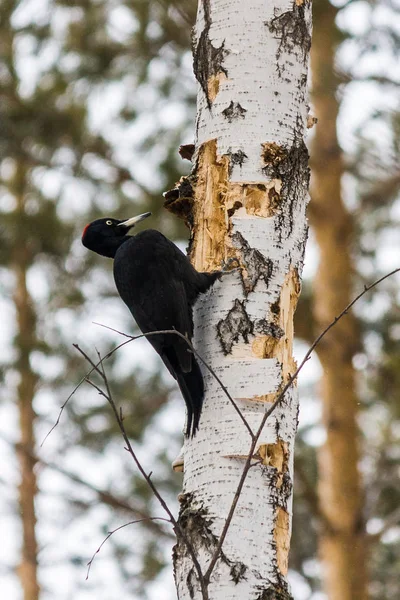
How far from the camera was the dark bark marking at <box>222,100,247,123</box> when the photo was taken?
300 cm

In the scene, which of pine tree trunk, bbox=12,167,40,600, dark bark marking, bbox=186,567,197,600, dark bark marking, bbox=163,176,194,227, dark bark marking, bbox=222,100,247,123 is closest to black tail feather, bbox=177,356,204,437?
dark bark marking, bbox=186,567,197,600

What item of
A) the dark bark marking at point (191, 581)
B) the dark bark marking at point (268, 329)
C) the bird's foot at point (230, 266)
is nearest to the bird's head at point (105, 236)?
the bird's foot at point (230, 266)

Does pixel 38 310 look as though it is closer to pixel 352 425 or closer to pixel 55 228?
pixel 55 228

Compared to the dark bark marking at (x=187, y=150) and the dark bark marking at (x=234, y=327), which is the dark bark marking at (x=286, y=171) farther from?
the dark bark marking at (x=187, y=150)

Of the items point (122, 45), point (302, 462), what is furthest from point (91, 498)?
point (122, 45)

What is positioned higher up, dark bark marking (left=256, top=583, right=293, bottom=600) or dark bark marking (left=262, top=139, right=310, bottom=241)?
dark bark marking (left=262, top=139, right=310, bottom=241)

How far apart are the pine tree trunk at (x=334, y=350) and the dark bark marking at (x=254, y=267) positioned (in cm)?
349

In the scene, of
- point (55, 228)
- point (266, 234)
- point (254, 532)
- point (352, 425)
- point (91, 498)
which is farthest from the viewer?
point (55, 228)

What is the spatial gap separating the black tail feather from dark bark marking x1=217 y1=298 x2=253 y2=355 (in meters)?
0.16

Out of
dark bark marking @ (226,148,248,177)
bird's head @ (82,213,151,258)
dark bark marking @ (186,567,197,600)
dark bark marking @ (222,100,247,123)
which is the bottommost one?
dark bark marking @ (186,567,197,600)

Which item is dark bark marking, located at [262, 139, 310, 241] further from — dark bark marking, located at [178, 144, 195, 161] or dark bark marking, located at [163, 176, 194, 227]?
dark bark marking, located at [178, 144, 195, 161]

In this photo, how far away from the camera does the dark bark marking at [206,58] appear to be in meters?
3.10

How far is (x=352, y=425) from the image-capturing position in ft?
20.7

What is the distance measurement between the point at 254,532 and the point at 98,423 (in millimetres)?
6479
